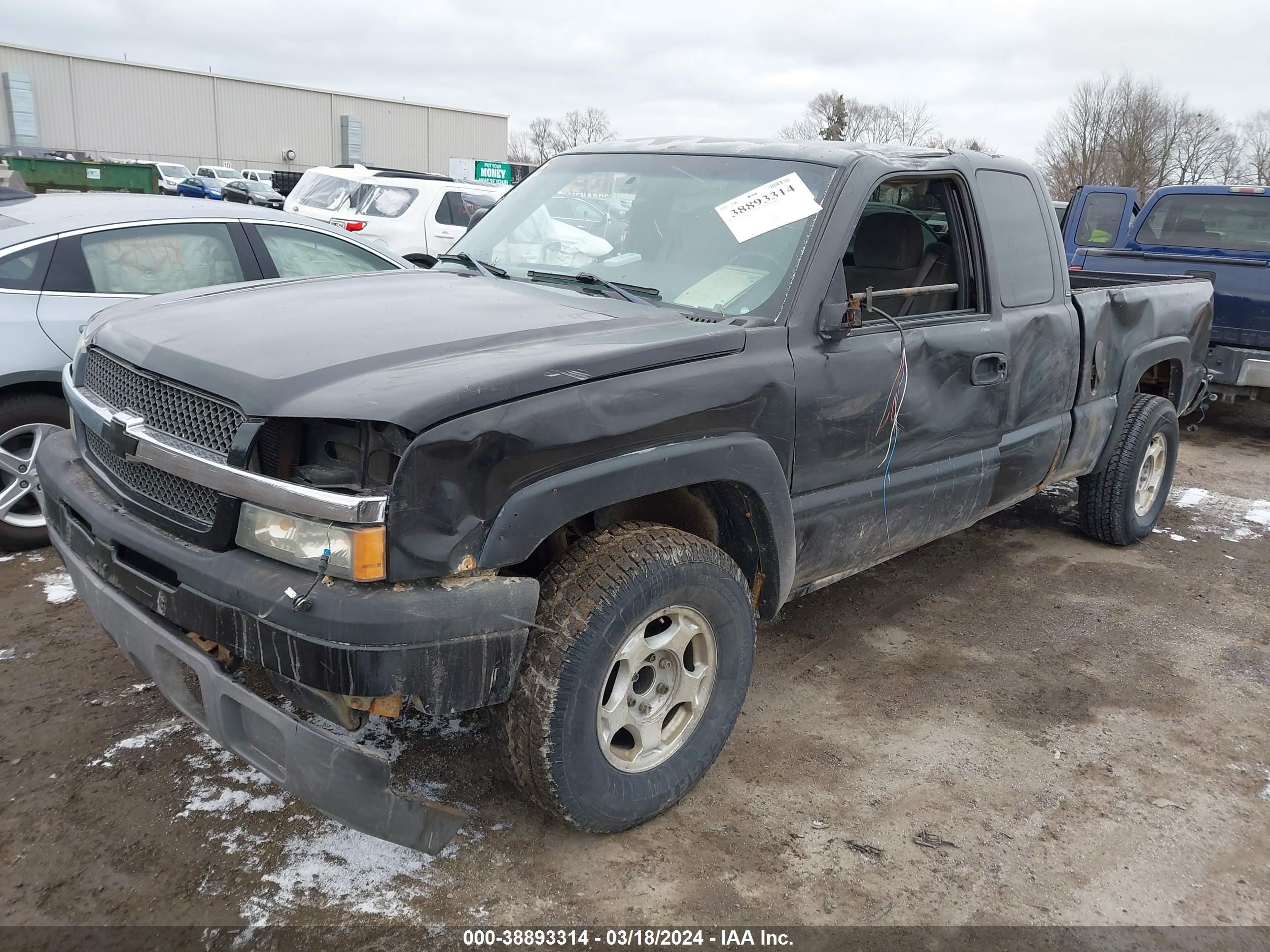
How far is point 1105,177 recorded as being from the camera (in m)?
40.2

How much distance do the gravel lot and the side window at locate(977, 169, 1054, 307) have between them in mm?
1543

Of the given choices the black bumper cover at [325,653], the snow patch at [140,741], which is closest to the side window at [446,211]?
the snow patch at [140,741]

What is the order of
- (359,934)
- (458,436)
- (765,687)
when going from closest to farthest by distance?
1. (458,436)
2. (359,934)
3. (765,687)

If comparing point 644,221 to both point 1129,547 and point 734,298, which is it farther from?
point 1129,547

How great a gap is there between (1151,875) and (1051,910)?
1.29 ft

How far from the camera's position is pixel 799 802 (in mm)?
3078

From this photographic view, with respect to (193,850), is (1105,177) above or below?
above

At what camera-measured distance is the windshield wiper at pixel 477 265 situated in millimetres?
3660

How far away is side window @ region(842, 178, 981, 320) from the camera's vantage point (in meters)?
3.79

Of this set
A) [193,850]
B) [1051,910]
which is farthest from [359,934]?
[1051,910]

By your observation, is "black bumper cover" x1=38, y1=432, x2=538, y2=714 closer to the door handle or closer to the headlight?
the headlight

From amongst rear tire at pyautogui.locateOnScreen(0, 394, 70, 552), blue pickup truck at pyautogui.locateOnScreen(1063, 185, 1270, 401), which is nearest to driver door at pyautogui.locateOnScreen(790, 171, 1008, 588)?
rear tire at pyautogui.locateOnScreen(0, 394, 70, 552)

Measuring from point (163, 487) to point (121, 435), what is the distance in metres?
0.20

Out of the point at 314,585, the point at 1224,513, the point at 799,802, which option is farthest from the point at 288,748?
the point at 1224,513
